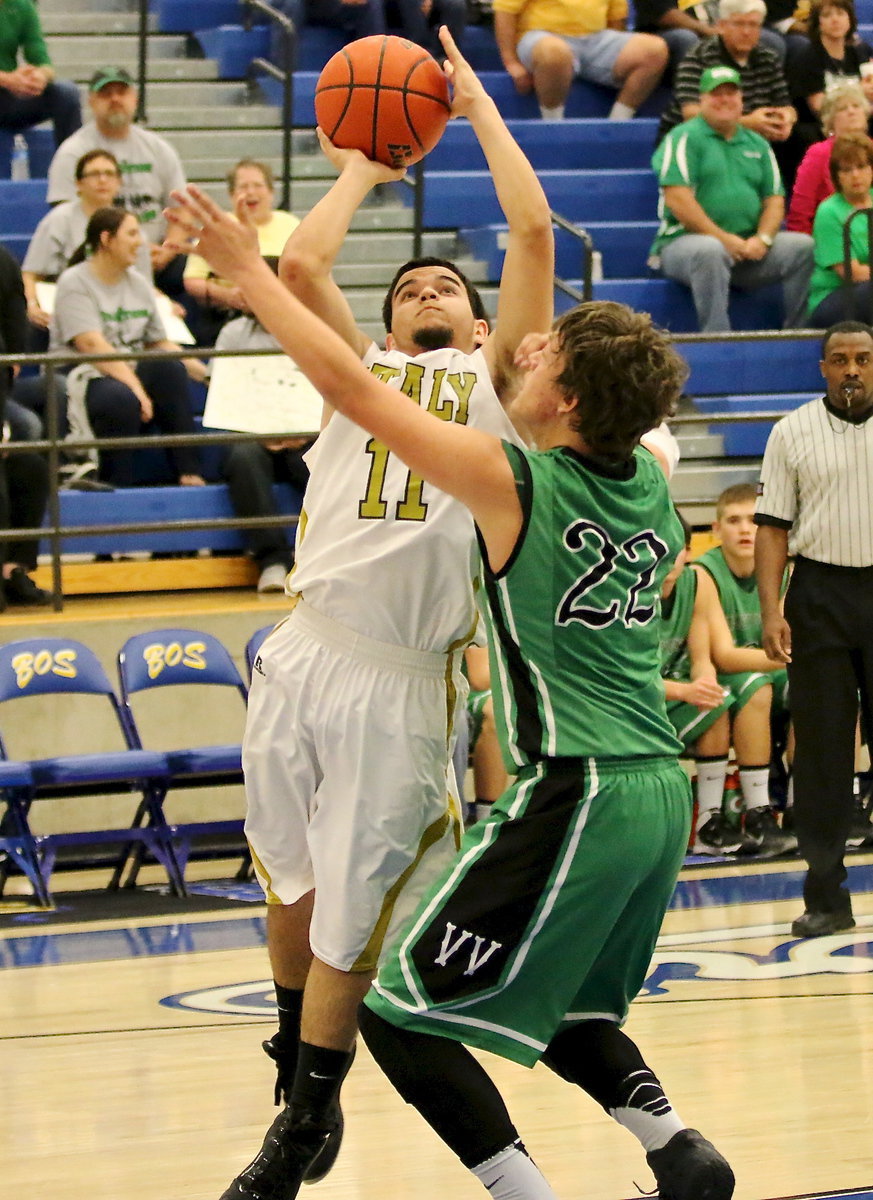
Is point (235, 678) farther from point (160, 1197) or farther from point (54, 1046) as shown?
point (160, 1197)

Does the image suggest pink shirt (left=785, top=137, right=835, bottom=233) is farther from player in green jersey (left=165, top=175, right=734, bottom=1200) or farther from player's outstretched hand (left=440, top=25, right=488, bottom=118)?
player in green jersey (left=165, top=175, right=734, bottom=1200)

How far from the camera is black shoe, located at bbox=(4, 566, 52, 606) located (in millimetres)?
8477

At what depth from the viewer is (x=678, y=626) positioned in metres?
8.08

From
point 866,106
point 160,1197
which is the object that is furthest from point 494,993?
point 866,106

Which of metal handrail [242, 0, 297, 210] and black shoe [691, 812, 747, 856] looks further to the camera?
metal handrail [242, 0, 297, 210]

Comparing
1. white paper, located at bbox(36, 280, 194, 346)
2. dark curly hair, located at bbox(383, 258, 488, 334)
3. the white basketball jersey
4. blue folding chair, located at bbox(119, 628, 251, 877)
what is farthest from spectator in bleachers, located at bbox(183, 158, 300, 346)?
the white basketball jersey

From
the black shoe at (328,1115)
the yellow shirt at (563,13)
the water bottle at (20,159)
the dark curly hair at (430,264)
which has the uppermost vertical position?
the yellow shirt at (563,13)

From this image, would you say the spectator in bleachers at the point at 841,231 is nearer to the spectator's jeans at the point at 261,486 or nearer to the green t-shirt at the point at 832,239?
the green t-shirt at the point at 832,239

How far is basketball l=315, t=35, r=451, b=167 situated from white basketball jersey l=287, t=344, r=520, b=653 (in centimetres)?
45

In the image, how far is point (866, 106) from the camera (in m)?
10.6

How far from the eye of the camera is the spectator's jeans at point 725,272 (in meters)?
10.1

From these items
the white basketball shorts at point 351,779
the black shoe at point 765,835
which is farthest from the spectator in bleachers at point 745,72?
the white basketball shorts at point 351,779

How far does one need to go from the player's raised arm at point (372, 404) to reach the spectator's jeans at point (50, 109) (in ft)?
24.4

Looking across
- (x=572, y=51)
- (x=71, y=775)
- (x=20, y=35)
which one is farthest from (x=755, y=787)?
(x=20, y=35)
